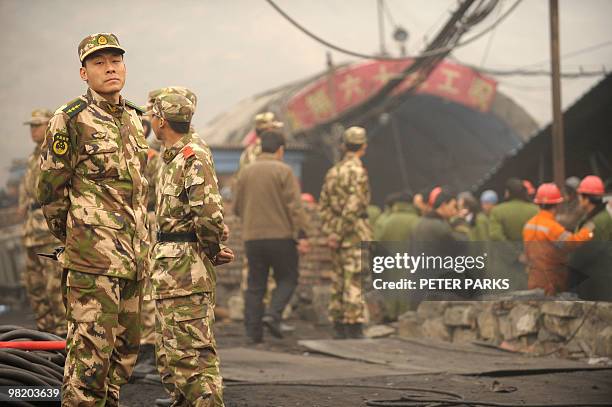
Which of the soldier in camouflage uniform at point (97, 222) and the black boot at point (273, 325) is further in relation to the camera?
the black boot at point (273, 325)

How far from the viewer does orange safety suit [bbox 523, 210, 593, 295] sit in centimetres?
970

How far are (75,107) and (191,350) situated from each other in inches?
55.1

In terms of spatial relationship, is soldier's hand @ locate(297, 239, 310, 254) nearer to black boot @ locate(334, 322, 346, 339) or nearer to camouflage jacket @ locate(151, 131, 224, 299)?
black boot @ locate(334, 322, 346, 339)

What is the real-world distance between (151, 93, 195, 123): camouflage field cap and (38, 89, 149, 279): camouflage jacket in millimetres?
699

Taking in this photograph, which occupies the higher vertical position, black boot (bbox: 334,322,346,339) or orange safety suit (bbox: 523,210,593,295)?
orange safety suit (bbox: 523,210,593,295)

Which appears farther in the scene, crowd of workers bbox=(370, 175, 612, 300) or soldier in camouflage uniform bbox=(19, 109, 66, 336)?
soldier in camouflage uniform bbox=(19, 109, 66, 336)

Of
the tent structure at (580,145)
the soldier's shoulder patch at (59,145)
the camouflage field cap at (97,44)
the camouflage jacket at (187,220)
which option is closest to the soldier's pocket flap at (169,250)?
the camouflage jacket at (187,220)

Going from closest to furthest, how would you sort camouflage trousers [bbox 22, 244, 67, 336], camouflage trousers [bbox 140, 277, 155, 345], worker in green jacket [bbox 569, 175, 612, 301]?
→ camouflage trousers [bbox 140, 277, 155, 345] → worker in green jacket [bbox 569, 175, 612, 301] → camouflage trousers [bbox 22, 244, 67, 336]

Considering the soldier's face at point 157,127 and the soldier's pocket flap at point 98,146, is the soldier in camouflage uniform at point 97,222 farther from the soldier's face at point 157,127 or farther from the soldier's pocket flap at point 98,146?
the soldier's face at point 157,127

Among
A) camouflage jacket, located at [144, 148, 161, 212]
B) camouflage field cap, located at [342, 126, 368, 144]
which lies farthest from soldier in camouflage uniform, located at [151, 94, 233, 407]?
camouflage field cap, located at [342, 126, 368, 144]

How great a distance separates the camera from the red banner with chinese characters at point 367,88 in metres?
21.4

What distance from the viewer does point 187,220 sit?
586cm

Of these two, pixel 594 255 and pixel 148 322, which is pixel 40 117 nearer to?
pixel 148 322

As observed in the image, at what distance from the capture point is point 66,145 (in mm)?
5141
